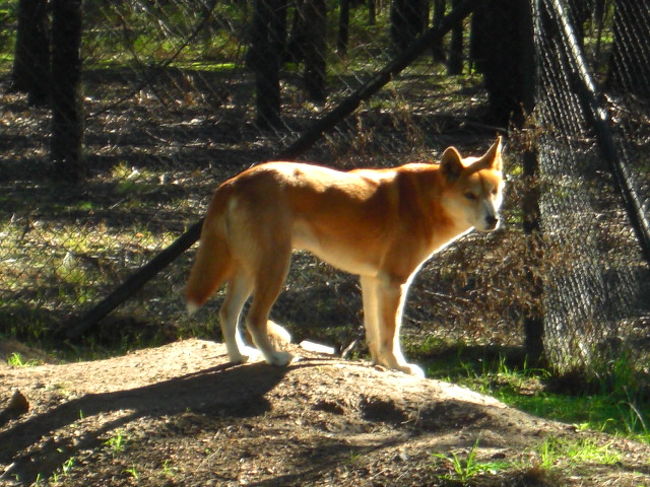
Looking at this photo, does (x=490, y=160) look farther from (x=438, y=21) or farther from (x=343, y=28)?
(x=343, y=28)

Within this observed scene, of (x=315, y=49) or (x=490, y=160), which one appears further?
(x=315, y=49)

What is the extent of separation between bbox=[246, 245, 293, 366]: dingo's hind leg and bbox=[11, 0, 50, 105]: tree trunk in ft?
10.8

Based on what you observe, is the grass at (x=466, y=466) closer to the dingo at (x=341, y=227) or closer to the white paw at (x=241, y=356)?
the dingo at (x=341, y=227)

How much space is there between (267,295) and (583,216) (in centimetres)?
262

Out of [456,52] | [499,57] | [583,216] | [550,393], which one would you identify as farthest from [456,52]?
[550,393]

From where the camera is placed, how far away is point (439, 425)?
180 inches

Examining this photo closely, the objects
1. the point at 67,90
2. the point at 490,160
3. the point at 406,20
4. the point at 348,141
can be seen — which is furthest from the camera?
the point at 67,90

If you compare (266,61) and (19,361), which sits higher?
(266,61)

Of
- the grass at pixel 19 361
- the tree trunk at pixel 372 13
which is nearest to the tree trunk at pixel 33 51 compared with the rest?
the grass at pixel 19 361

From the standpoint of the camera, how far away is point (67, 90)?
26.2ft

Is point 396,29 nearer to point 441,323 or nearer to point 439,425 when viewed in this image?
point 441,323

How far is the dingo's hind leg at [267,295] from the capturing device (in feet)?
16.9

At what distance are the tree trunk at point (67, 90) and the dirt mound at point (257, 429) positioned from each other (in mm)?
3169

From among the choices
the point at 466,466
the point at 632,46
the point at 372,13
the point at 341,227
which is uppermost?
the point at 372,13
